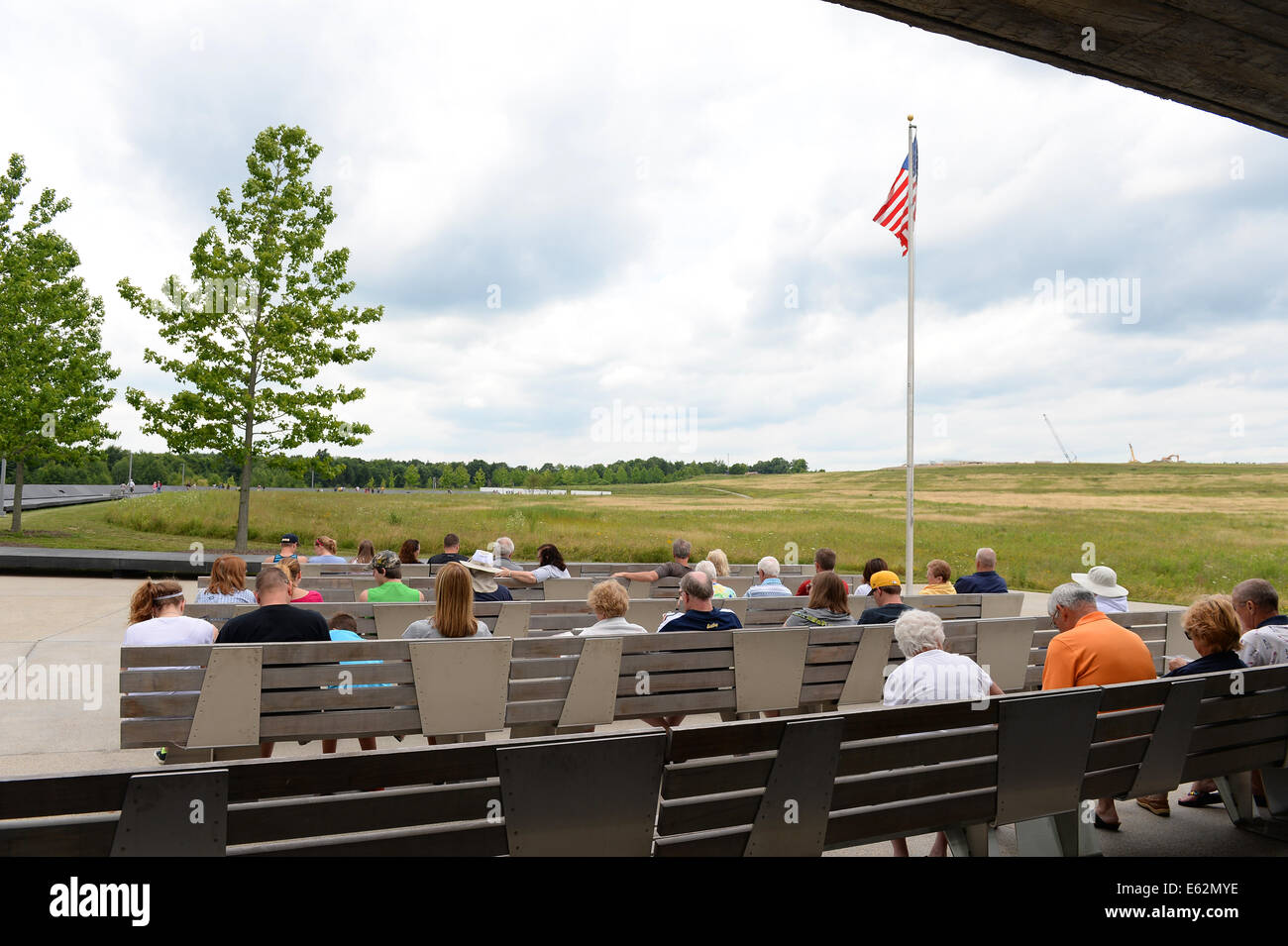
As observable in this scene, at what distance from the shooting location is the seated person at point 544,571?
33.8 feet

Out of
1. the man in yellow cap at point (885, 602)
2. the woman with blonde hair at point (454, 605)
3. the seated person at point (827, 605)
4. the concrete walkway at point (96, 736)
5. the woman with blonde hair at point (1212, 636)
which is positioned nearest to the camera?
the concrete walkway at point (96, 736)

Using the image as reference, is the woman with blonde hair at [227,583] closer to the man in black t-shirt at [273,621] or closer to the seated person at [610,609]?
the man in black t-shirt at [273,621]

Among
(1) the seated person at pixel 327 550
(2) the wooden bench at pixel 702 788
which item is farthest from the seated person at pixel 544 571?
(2) the wooden bench at pixel 702 788

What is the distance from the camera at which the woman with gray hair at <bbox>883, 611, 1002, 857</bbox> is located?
4344 millimetres

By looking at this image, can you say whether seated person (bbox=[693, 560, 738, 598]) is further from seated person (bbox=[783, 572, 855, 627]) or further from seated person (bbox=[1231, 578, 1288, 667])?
seated person (bbox=[1231, 578, 1288, 667])

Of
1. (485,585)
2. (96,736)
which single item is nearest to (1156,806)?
(485,585)

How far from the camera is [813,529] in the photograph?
152 feet

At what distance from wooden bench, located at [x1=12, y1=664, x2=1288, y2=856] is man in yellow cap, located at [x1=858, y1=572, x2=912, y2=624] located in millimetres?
2617

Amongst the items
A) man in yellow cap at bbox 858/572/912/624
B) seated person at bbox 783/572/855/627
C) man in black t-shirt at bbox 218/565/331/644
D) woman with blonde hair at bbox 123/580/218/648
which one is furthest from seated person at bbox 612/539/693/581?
woman with blonde hair at bbox 123/580/218/648

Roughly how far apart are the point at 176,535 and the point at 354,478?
13111 cm

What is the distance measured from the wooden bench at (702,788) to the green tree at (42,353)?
30.7 m

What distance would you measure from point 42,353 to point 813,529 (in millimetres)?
35259

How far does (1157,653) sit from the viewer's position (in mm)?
7668
